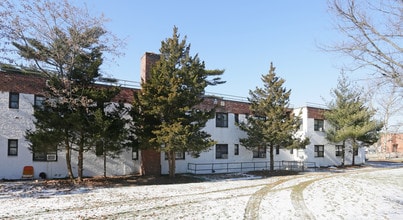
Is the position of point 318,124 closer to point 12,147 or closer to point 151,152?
point 151,152

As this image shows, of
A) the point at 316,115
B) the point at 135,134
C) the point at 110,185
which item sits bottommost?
the point at 110,185

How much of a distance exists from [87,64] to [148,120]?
4.95m

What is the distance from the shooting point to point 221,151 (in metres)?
26.8

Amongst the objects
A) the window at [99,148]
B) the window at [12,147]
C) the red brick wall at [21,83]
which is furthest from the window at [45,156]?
the red brick wall at [21,83]

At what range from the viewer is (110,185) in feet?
55.5

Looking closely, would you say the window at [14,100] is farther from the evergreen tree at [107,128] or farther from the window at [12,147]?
the evergreen tree at [107,128]

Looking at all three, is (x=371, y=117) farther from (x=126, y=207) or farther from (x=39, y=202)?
(x=39, y=202)

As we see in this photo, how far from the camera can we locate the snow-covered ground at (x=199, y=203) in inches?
386

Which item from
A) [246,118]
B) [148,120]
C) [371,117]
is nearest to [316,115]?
[371,117]

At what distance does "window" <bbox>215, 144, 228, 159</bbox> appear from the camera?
86.9ft

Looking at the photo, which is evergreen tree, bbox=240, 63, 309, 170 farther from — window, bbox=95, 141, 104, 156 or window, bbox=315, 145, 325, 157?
window, bbox=95, 141, 104, 156

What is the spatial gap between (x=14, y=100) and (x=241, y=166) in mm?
18452

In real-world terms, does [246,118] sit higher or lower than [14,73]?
lower

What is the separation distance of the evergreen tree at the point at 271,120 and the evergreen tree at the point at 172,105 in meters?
6.58
